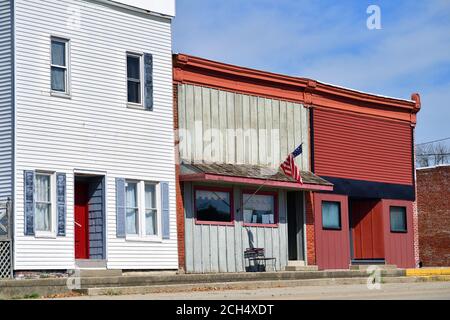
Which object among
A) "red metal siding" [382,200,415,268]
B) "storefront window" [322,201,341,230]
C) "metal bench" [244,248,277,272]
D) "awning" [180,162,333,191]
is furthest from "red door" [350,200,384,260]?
"metal bench" [244,248,277,272]

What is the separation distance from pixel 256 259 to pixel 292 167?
328cm

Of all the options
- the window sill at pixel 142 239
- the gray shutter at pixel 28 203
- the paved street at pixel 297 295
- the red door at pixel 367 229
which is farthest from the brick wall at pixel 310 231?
the gray shutter at pixel 28 203

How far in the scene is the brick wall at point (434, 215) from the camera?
173ft

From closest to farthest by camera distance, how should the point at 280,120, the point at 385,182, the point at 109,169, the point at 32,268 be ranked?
1. the point at 32,268
2. the point at 109,169
3. the point at 280,120
4. the point at 385,182

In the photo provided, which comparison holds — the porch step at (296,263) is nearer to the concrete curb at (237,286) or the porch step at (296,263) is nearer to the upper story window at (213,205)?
the upper story window at (213,205)

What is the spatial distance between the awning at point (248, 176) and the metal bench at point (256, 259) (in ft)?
7.42

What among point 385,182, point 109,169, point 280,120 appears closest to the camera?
point 109,169

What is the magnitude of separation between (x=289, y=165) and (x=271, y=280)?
203 inches

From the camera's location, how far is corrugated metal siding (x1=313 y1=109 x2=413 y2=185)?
125 feet

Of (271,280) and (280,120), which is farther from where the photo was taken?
(280,120)

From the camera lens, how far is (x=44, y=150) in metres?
28.5

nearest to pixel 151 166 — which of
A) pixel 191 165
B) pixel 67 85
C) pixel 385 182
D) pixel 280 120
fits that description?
pixel 191 165

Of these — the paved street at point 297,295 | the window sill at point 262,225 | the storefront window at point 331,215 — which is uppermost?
the storefront window at point 331,215

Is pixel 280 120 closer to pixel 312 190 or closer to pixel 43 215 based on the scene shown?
pixel 312 190
